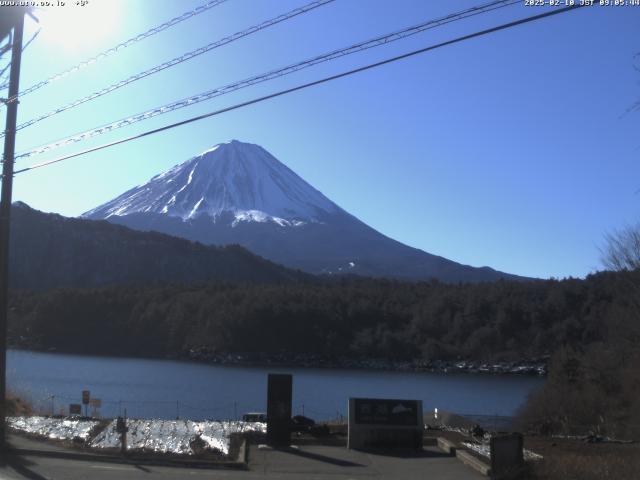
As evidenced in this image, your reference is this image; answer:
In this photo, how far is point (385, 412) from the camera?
687 inches

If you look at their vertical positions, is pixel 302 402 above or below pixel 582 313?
below

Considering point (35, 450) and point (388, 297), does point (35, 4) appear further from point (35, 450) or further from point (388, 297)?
point (388, 297)

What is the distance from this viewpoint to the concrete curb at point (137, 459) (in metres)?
14.7

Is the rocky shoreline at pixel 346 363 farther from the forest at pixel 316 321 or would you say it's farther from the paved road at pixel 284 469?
the paved road at pixel 284 469

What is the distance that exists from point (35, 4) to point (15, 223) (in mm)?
124101

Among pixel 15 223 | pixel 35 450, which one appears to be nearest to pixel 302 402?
pixel 35 450

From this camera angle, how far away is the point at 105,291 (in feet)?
346

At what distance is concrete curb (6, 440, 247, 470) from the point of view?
1466 cm

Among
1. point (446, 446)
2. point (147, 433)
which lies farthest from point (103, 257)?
point (446, 446)

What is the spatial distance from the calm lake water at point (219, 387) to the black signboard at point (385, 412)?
15.8 meters

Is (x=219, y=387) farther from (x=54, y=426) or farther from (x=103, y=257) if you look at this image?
(x=103, y=257)

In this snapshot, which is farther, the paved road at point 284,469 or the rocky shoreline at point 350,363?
the rocky shoreline at point 350,363

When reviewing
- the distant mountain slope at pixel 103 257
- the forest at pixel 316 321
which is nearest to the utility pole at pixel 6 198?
the forest at pixel 316 321

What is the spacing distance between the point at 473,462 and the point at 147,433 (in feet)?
24.7
